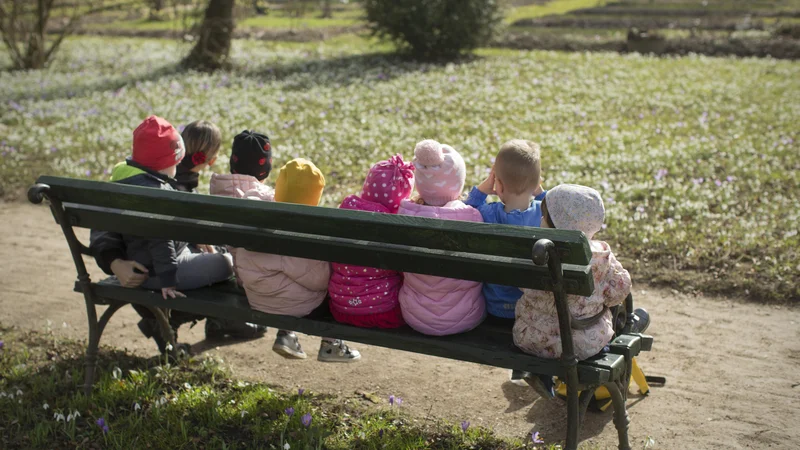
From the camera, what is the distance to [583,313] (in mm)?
3279

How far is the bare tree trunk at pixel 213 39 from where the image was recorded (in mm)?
16031

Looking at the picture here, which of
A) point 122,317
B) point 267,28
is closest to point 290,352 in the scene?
point 122,317

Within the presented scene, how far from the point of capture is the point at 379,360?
15.3ft

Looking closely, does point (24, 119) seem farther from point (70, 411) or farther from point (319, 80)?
point (70, 411)

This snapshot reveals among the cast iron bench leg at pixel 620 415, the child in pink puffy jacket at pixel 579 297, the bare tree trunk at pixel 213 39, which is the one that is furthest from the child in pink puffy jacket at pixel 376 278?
the bare tree trunk at pixel 213 39

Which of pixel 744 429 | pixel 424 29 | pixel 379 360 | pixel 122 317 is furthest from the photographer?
pixel 424 29

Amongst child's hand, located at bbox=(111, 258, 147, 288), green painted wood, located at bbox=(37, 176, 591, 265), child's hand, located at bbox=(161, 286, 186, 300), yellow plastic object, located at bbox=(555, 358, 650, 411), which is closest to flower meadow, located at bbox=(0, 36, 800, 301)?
yellow plastic object, located at bbox=(555, 358, 650, 411)

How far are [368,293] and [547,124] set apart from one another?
765cm

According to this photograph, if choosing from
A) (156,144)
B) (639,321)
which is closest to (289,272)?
(156,144)

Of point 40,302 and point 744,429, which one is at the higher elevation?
point 744,429

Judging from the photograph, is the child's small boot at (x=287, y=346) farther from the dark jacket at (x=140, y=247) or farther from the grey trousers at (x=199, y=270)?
the dark jacket at (x=140, y=247)

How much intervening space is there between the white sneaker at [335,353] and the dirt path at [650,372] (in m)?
0.19

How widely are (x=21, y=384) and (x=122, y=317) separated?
1151 millimetres

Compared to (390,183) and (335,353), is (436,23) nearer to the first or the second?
(335,353)
